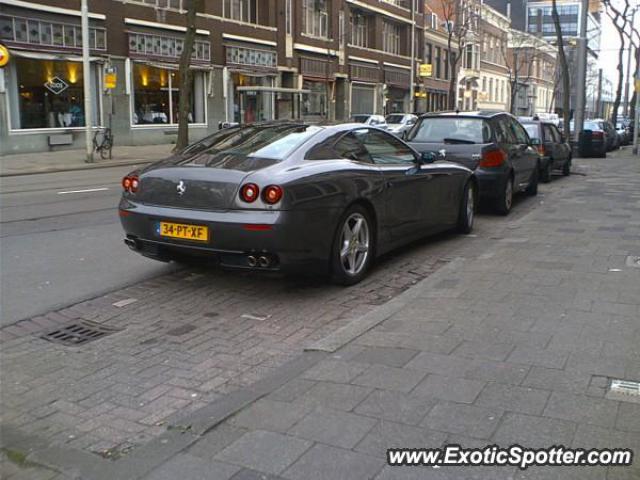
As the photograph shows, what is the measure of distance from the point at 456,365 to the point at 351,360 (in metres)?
0.65

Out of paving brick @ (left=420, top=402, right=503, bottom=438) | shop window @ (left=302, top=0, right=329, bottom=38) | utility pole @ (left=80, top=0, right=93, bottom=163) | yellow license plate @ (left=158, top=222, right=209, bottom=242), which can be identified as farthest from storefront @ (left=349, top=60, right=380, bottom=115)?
paving brick @ (left=420, top=402, right=503, bottom=438)

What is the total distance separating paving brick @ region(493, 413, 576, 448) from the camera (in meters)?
3.17

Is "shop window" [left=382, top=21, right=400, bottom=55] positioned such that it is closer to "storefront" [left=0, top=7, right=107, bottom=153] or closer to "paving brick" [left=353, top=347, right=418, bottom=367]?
"storefront" [left=0, top=7, right=107, bottom=153]

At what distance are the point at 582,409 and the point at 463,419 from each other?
640 millimetres

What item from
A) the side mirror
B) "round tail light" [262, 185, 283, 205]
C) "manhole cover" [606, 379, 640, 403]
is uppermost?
the side mirror

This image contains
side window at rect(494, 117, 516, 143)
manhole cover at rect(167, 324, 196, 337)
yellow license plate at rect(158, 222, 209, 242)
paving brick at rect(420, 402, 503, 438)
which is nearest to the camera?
paving brick at rect(420, 402, 503, 438)

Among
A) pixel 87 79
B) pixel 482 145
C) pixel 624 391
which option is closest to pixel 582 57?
pixel 482 145

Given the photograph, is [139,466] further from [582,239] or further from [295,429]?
[582,239]

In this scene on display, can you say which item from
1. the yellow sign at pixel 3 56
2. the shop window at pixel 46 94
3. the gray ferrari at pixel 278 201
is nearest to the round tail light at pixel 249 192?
the gray ferrari at pixel 278 201

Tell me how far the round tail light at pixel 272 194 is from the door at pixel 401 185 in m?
1.59

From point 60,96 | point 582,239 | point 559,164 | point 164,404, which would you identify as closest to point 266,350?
point 164,404

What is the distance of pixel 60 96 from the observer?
25.0 metres

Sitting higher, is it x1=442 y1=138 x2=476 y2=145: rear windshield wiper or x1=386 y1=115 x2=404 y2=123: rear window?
x1=386 y1=115 x2=404 y2=123: rear window

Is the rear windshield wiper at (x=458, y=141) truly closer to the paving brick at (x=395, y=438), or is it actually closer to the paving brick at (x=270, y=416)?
the paving brick at (x=270, y=416)
